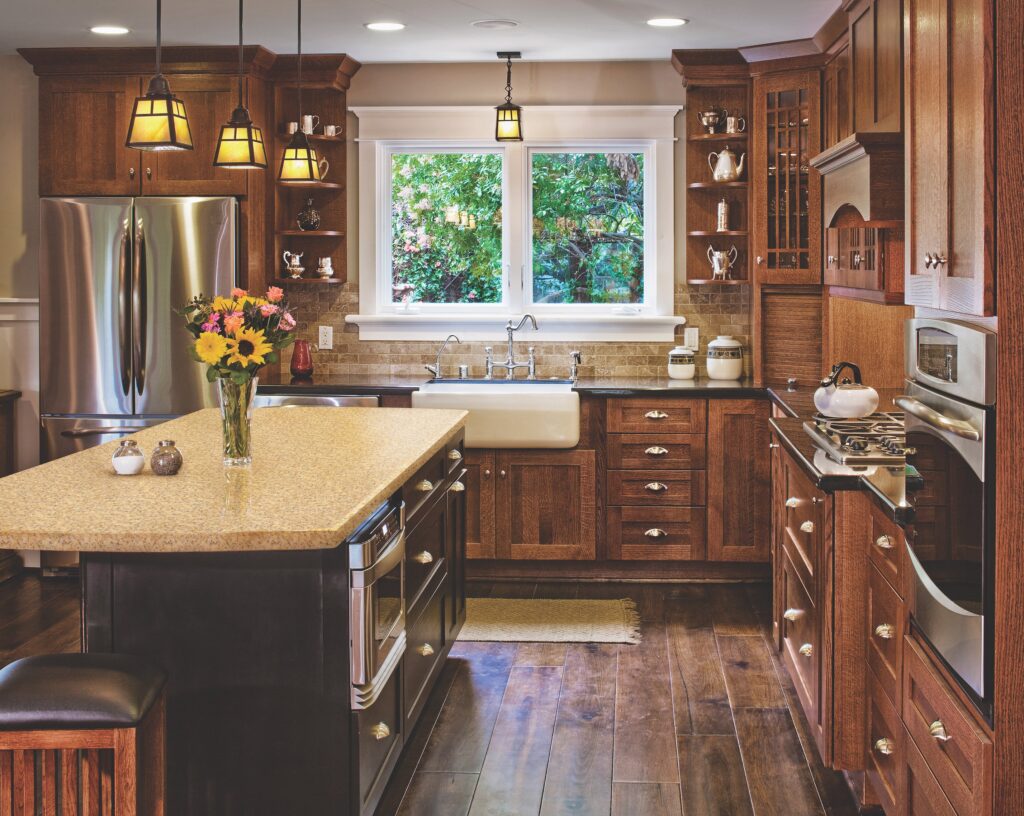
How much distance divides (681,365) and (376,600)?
331 cm

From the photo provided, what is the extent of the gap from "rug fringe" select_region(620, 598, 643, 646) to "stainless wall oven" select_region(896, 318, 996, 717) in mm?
2203

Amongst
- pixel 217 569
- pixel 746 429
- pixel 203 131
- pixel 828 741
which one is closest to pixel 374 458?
pixel 217 569

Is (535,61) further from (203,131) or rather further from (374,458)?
(374,458)

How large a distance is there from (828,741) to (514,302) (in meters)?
3.38

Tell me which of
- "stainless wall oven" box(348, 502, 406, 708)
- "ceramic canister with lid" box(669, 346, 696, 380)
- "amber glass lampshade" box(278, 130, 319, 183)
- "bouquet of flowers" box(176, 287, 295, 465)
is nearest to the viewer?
"stainless wall oven" box(348, 502, 406, 708)

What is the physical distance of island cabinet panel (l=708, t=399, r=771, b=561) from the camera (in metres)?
5.38

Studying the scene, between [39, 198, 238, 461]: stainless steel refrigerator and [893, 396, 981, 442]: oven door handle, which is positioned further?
[39, 198, 238, 461]: stainless steel refrigerator

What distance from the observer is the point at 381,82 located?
5969 millimetres

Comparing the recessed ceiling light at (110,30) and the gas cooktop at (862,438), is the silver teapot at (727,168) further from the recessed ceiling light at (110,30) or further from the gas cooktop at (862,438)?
the recessed ceiling light at (110,30)

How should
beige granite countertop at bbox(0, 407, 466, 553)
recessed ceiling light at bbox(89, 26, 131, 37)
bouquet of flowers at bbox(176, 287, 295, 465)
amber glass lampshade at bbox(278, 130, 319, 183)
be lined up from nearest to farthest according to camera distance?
beige granite countertop at bbox(0, 407, 466, 553) < bouquet of flowers at bbox(176, 287, 295, 465) < amber glass lampshade at bbox(278, 130, 319, 183) < recessed ceiling light at bbox(89, 26, 131, 37)

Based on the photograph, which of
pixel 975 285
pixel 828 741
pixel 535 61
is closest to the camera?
pixel 975 285

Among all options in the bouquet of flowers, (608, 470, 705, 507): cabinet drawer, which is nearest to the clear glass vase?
the bouquet of flowers

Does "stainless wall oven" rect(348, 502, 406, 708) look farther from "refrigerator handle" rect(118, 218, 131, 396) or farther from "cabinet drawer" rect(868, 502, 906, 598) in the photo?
"refrigerator handle" rect(118, 218, 131, 396)

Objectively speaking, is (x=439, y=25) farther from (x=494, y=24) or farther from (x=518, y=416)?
(x=518, y=416)
